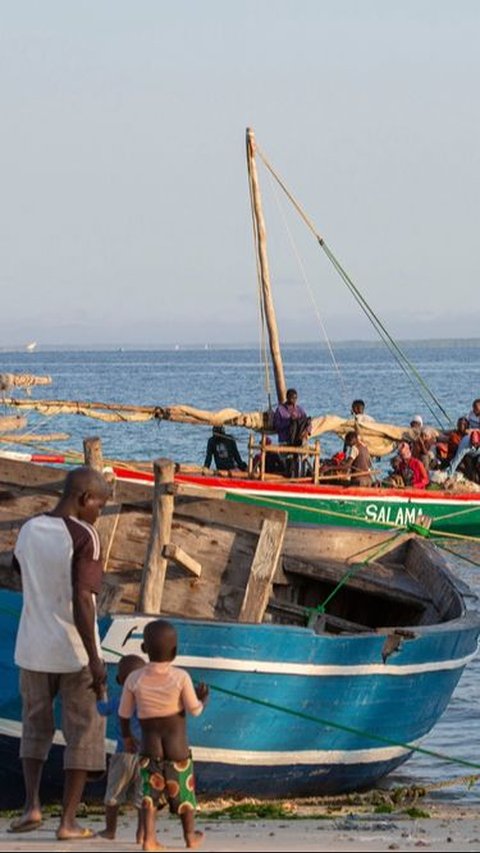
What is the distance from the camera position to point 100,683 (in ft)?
28.7

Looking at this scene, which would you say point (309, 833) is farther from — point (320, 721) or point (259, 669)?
point (320, 721)

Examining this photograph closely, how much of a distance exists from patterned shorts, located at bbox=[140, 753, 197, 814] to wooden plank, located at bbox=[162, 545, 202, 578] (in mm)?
2768

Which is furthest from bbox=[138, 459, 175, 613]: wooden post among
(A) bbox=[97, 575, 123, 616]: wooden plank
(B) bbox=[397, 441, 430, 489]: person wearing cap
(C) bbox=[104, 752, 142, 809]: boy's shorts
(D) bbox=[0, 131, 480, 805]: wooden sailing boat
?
(B) bbox=[397, 441, 430, 489]: person wearing cap

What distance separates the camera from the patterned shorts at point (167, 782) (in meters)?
8.40

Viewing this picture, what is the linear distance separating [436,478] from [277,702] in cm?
1967

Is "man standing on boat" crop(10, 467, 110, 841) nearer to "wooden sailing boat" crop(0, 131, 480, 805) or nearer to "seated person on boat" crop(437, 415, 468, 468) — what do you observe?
"wooden sailing boat" crop(0, 131, 480, 805)

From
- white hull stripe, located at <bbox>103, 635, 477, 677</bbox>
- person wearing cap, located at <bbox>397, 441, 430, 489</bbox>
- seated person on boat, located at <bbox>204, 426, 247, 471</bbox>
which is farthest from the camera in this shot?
seated person on boat, located at <bbox>204, 426, 247, 471</bbox>

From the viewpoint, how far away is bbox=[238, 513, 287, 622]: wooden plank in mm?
11211

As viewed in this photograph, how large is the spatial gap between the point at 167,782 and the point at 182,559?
293 centimetres

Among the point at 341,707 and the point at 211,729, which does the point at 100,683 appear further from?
the point at 341,707

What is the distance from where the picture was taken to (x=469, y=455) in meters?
30.9

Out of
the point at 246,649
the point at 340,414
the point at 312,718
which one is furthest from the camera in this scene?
the point at 340,414

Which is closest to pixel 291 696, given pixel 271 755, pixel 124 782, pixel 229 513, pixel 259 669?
pixel 259 669

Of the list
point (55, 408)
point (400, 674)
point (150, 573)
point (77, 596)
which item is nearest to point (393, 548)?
point (400, 674)
